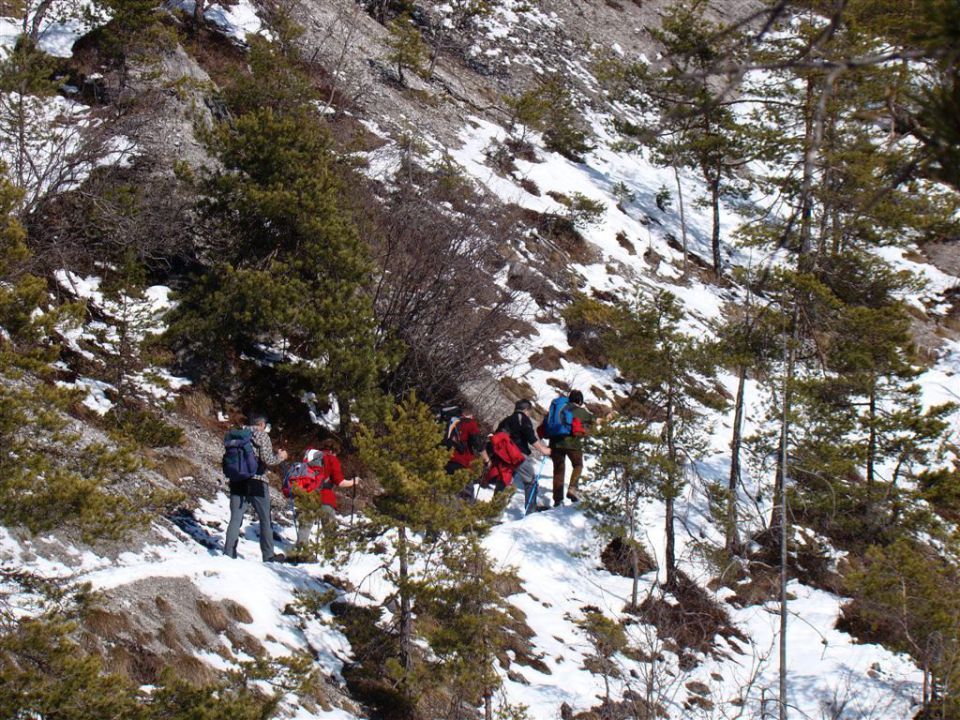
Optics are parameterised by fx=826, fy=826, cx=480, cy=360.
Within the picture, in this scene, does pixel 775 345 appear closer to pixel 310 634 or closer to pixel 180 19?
pixel 310 634

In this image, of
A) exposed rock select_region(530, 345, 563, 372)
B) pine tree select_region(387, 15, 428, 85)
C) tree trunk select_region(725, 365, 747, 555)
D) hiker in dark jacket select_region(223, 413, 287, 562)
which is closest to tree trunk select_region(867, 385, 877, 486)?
tree trunk select_region(725, 365, 747, 555)

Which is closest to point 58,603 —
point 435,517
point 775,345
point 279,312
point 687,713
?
point 435,517

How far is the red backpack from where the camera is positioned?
10.7 m

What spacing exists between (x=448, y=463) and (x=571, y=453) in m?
2.28

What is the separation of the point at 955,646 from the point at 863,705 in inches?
72.2

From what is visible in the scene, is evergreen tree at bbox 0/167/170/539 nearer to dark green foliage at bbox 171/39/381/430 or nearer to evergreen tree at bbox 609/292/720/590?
dark green foliage at bbox 171/39/381/430

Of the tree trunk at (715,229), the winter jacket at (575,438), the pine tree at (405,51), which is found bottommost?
the winter jacket at (575,438)

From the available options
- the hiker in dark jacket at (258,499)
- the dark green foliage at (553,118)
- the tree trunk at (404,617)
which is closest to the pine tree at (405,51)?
the dark green foliage at (553,118)

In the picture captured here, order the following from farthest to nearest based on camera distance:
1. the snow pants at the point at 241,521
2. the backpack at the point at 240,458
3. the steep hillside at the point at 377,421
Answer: the backpack at the point at 240,458 → the snow pants at the point at 241,521 → the steep hillside at the point at 377,421

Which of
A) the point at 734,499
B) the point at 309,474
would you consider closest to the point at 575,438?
the point at 734,499

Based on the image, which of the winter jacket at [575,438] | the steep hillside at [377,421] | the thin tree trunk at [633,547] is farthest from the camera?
the winter jacket at [575,438]

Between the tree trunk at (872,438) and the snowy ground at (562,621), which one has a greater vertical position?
the tree trunk at (872,438)

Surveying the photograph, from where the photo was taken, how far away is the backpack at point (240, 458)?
7727mm

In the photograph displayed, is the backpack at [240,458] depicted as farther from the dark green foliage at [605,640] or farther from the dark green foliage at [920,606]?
the dark green foliage at [920,606]
